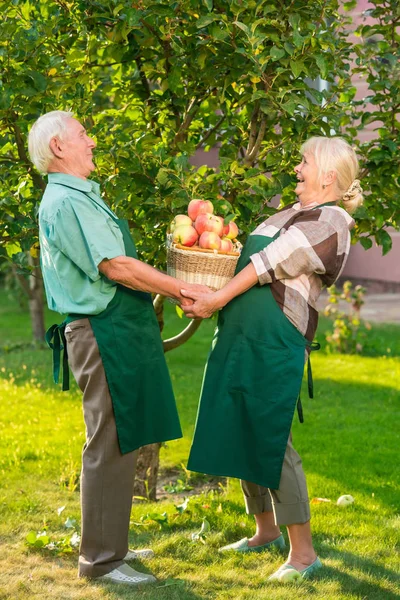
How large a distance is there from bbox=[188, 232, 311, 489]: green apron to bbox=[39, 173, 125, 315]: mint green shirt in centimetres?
50

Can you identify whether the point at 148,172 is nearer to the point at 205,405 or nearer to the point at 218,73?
the point at 218,73

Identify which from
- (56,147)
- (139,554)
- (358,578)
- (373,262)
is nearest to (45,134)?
(56,147)

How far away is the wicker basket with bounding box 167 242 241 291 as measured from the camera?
3.21 metres

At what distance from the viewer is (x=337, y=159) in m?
3.38

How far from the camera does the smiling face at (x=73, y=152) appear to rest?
3354 millimetres

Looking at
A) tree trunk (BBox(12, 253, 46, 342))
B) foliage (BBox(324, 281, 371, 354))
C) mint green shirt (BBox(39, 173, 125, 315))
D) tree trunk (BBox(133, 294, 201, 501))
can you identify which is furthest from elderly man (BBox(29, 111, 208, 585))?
tree trunk (BBox(12, 253, 46, 342))

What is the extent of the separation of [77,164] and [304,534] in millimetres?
1679

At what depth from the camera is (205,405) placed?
3.53 meters

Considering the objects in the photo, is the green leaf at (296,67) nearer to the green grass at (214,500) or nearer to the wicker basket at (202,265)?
the wicker basket at (202,265)

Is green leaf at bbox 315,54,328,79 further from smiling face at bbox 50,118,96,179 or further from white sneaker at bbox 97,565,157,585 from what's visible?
white sneaker at bbox 97,565,157,585

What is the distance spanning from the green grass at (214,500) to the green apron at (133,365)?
0.60 m

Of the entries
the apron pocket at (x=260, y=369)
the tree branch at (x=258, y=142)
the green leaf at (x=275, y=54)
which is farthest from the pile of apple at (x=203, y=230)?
the tree branch at (x=258, y=142)

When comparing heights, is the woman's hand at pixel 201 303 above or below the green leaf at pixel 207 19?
below

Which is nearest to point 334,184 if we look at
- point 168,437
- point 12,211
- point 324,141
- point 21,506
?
point 324,141
